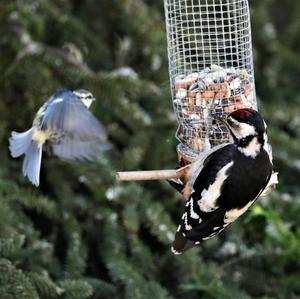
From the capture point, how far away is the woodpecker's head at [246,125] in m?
2.27

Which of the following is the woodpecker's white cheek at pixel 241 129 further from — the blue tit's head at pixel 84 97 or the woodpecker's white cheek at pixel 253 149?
the blue tit's head at pixel 84 97

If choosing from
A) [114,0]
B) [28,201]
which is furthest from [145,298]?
[114,0]

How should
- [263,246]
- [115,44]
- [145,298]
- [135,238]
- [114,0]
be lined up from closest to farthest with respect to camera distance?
[145,298] → [135,238] → [263,246] → [114,0] → [115,44]

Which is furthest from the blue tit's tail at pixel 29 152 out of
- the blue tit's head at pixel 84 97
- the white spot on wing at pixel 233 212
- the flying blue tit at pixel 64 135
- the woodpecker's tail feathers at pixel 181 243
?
the white spot on wing at pixel 233 212

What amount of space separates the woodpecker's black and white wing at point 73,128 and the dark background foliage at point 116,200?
36cm

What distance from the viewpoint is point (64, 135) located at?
2.51m

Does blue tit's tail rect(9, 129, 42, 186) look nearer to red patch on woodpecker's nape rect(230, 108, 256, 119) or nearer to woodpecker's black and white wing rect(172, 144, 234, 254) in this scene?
woodpecker's black and white wing rect(172, 144, 234, 254)

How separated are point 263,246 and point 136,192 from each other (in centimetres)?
62

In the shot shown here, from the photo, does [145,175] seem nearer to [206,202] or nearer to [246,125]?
[206,202]

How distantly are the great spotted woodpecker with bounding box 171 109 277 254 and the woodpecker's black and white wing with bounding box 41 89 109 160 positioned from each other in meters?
0.31

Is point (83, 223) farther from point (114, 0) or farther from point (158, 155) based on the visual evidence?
point (114, 0)

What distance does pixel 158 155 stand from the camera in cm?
342

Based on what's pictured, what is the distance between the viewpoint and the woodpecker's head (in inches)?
89.3

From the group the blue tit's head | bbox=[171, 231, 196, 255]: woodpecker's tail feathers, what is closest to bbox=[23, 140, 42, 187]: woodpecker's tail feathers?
the blue tit's head
